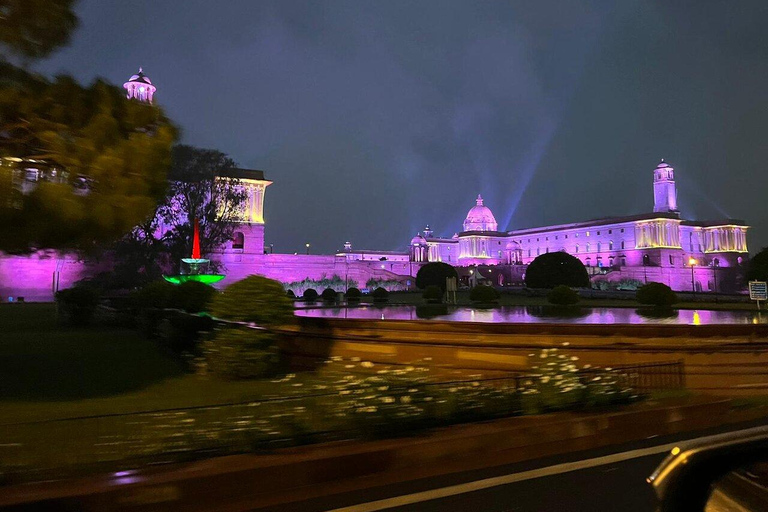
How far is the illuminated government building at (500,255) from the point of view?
52438 mm

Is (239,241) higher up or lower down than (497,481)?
higher up

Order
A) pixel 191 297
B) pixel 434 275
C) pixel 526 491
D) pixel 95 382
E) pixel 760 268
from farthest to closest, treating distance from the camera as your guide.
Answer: pixel 434 275
pixel 760 268
pixel 191 297
pixel 95 382
pixel 526 491

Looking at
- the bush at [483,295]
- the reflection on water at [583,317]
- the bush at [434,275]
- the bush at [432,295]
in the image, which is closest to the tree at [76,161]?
the reflection on water at [583,317]

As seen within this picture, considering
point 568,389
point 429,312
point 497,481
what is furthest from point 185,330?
point 497,481

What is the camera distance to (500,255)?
4596 inches

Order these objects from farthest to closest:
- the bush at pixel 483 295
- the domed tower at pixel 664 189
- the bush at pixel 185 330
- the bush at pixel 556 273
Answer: the domed tower at pixel 664 189, the bush at pixel 556 273, the bush at pixel 483 295, the bush at pixel 185 330

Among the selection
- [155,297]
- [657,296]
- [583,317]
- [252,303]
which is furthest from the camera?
[657,296]

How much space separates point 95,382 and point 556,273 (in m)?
44.4

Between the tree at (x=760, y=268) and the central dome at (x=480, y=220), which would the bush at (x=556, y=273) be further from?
the central dome at (x=480, y=220)

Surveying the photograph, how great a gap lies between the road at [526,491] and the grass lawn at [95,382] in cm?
349

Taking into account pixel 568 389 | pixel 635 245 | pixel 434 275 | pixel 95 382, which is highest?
pixel 635 245

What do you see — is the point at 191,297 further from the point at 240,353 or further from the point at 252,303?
the point at 240,353

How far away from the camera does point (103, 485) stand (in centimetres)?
390

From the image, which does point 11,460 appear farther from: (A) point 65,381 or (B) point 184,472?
(A) point 65,381
